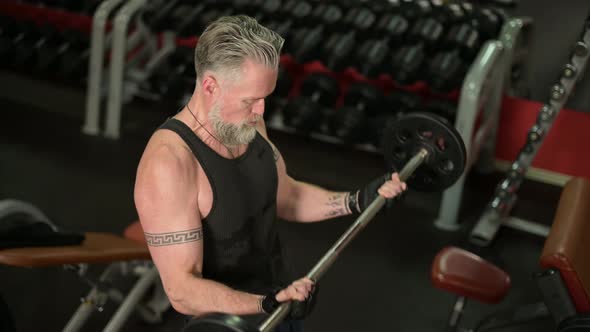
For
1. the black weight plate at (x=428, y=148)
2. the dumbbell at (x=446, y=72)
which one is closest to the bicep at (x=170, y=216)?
the black weight plate at (x=428, y=148)

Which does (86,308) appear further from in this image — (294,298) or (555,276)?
(555,276)

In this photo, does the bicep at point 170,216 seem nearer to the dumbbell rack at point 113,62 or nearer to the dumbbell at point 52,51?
the dumbbell rack at point 113,62

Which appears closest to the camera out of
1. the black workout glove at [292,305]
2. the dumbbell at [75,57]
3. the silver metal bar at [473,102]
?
the black workout glove at [292,305]

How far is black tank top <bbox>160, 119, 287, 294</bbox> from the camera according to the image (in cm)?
149

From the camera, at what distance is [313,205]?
1886mm

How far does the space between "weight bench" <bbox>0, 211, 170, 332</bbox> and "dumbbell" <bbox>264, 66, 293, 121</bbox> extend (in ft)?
5.73

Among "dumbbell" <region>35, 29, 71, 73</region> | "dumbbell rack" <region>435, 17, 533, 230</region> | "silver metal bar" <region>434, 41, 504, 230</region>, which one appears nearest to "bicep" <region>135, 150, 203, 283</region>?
"dumbbell rack" <region>435, 17, 533, 230</region>

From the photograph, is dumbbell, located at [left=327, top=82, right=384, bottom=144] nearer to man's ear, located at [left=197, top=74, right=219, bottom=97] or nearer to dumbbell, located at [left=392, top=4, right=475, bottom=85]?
dumbbell, located at [left=392, top=4, right=475, bottom=85]

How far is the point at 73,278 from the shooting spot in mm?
2836

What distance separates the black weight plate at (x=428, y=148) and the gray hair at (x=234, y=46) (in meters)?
0.71

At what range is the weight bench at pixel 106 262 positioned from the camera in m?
1.93

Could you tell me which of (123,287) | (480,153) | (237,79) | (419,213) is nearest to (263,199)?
(237,79)

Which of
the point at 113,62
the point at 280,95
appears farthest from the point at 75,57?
the point at 280,95

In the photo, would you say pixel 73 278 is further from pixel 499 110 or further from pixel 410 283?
pixel 499 110
